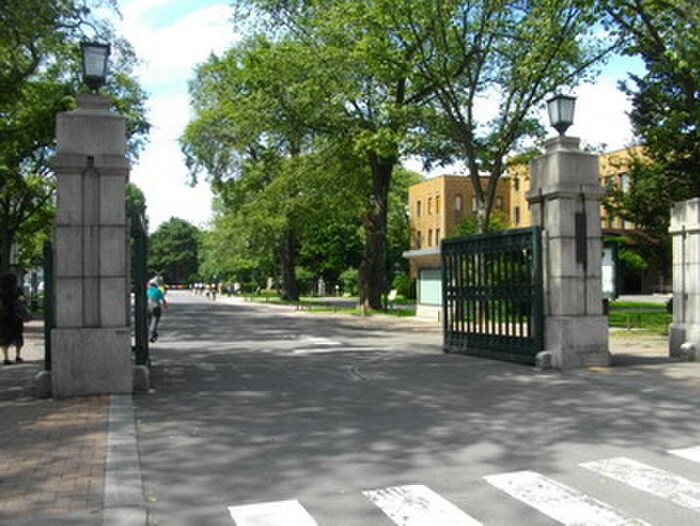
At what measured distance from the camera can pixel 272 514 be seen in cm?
525

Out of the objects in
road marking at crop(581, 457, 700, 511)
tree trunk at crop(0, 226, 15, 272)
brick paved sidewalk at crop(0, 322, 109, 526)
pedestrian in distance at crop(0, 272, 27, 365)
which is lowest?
road marking at crop(581, 457, 700, 511)

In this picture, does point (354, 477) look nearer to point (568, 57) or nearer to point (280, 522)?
point (280, 522)

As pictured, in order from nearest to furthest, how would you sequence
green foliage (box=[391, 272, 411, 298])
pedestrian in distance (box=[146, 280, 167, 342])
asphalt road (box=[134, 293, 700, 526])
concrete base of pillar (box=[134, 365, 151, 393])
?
asphalt road (box=[134, 293, 700, 526])
concrete base of pillar (box=[134, 365, 151, 393])
pedestrian in distance (box=[146, 280, 167, 342])
green foliage (box=[391, 272, 411, 298])

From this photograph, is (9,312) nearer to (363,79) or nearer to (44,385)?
(44,385)

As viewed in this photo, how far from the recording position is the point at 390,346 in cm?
1844

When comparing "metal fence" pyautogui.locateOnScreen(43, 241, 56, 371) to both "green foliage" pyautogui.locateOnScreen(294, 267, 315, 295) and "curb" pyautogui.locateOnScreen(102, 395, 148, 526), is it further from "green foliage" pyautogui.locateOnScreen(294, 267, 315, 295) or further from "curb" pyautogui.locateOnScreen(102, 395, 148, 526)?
"green foliage" pyautogui.locateOnScreen(294, 267, 315, 295)

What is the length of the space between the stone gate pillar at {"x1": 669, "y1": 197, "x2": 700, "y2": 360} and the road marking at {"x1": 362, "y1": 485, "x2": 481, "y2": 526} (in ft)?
33.9

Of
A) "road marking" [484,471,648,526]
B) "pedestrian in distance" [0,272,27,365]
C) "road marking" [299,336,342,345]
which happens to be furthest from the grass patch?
"pedestrian in distance" [0,272,27,365]

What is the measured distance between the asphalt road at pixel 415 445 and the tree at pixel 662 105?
9.69m

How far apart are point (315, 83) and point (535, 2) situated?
30.1 feet

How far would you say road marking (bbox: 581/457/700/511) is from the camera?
558 cm

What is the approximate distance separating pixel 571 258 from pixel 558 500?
8.22 metres

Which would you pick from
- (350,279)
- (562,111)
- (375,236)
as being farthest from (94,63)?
(350,279)

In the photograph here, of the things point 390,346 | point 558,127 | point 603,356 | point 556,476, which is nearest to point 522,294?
point 603,356
